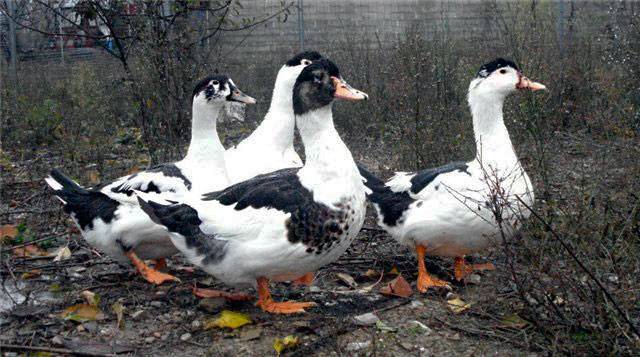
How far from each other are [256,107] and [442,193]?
6.45 m

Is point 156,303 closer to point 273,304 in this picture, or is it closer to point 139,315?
point 139,315

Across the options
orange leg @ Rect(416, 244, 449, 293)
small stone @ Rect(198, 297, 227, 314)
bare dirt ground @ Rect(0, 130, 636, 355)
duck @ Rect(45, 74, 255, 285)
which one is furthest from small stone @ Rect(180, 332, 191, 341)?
orange leg @ Rect(416, 244, 449, 293)

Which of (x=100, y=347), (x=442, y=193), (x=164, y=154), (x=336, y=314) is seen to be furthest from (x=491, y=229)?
(x=164, y=154)

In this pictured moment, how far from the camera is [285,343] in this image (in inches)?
139

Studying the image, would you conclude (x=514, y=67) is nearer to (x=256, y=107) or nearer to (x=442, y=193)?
(x=442, y=193)

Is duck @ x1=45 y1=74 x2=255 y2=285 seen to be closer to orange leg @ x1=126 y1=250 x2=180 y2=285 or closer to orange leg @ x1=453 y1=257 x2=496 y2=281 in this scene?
orange leg @ x1=126 y1=250 x2=180 y2=285

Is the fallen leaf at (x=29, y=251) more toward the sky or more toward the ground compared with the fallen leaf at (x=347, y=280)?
more toward the sky

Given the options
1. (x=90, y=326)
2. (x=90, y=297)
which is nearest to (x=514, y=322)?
(x=90, y=326)

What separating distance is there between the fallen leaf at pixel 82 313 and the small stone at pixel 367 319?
4.65ft

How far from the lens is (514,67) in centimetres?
482

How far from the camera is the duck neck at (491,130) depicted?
460 cm

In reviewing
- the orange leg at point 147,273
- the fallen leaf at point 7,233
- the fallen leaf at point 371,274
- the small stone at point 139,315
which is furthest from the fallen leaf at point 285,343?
the fallen leaf at point 7,233

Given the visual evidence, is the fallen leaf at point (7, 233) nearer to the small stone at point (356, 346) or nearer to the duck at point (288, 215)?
the duck at point (288, 215)

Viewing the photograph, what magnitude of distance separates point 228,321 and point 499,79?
236 centimetres
